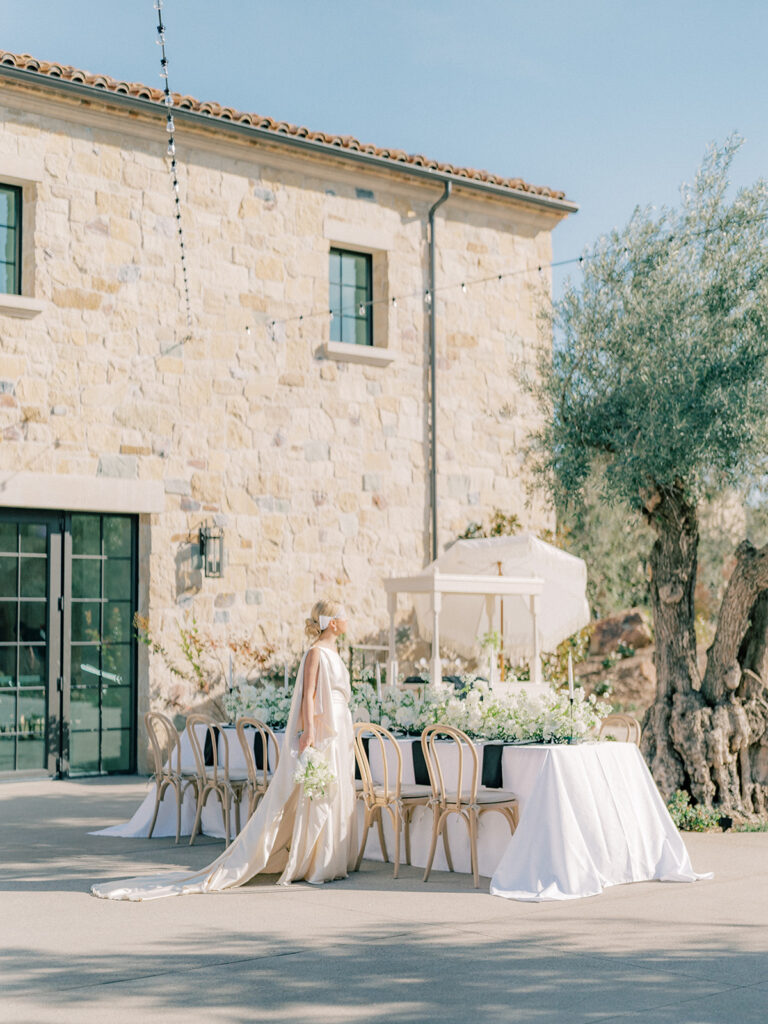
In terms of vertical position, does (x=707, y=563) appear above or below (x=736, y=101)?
below

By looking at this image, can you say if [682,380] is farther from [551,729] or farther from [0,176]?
[0,176]

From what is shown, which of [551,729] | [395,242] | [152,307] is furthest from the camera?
[395,242]

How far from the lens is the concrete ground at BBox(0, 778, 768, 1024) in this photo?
15.0 ft

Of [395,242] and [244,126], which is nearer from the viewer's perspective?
[244,126]

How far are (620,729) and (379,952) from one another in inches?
135

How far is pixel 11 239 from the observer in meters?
11.9

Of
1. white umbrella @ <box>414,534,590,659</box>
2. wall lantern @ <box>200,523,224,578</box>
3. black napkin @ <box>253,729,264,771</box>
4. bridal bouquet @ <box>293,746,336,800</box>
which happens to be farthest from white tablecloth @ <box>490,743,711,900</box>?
wall lantern @ <box>200,523,224,578</box>

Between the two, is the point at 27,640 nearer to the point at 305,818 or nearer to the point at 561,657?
the point at 305,818

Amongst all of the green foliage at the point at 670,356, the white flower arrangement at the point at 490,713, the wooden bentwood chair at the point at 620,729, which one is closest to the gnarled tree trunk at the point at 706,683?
the green foliage at the point at 670,356

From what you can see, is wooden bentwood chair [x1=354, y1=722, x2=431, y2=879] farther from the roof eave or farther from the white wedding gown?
the roof eave

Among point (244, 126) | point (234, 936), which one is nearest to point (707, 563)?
point (244, 126)

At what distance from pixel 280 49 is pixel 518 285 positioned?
6871mm

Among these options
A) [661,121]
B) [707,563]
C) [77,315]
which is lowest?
[707,563]

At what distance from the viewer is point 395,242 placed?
14.3m
